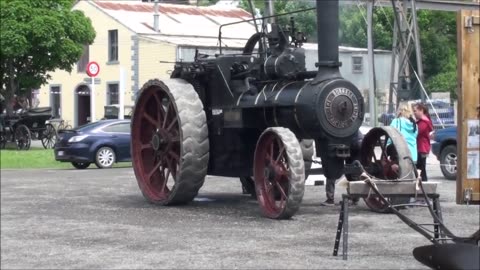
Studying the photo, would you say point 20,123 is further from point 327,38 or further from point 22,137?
point 327,38

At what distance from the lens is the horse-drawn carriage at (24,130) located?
4781 millimetres

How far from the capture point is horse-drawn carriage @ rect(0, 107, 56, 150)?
4781 millimetres

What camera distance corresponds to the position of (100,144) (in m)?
17.9

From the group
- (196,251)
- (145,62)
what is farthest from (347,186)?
(145,62)

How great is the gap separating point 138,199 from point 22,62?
22.7 feet

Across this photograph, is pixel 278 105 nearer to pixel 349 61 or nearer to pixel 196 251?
pixel 196 251

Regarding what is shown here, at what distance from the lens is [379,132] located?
13.3 metres

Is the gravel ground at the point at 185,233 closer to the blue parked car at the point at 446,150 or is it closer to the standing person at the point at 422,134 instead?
the standing person at the point at 422,134

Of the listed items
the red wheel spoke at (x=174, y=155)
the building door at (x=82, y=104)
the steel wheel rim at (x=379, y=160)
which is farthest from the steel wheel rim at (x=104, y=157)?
the building door at (x=82, y=104)

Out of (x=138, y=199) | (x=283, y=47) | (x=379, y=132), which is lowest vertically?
(x=138, y=199)

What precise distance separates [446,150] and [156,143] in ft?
24.2

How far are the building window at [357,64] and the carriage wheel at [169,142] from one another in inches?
621

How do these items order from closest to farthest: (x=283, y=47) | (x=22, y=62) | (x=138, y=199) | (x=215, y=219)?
(x=22, y=62) → (x=215, y=219) → (x=283, y=47) → (x=138, y=199)

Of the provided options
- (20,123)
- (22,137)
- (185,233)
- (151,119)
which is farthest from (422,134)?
(22,137)
